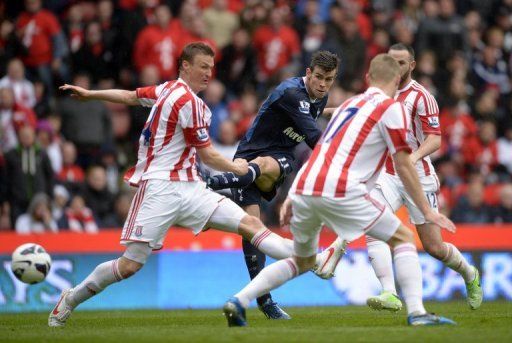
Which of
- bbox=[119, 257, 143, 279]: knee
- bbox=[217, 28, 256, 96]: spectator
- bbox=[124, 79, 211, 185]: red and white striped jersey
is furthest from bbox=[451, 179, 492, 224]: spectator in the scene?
bbox=[119, 257, 143, 279]: knee

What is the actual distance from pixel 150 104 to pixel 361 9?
1123 centimetres

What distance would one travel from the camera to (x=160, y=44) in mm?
17875

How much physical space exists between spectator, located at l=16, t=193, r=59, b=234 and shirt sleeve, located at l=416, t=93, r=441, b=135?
6255mm

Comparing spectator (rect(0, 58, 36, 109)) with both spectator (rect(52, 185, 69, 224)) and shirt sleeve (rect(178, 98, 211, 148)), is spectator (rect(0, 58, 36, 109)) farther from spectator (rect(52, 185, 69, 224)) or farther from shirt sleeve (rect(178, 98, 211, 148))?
shirt sleeve (rect(178, 98, 211, 148))

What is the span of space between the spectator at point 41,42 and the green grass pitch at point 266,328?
19.7 ft

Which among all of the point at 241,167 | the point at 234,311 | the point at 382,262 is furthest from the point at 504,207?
the point at 234,311

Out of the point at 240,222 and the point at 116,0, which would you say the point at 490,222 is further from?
the point at 240,222

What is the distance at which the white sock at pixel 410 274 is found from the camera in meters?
8.90

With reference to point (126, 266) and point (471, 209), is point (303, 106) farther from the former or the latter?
point (471, 209)

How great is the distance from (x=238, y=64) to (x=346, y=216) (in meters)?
10.2

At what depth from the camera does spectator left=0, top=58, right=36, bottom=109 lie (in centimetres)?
1652

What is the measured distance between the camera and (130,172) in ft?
34.0

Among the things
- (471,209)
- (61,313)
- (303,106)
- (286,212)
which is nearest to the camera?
(286,212)

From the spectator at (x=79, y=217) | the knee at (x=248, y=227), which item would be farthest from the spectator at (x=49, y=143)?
the knee at (x=248, y=227)
